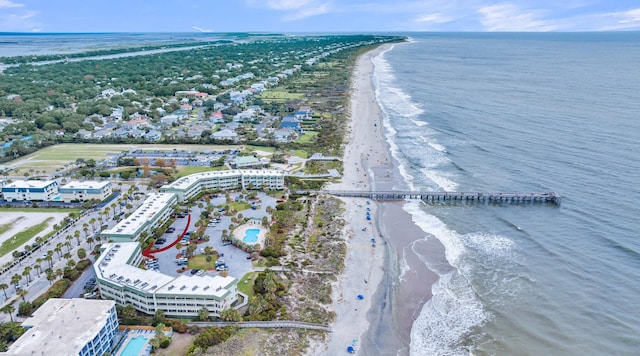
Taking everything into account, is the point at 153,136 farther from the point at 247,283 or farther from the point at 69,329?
the point at 69,329

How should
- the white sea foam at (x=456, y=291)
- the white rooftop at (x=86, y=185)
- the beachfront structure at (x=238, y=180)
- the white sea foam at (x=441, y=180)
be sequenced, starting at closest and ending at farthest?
the white sea foam at (x=456, y=291) → the white rooftop at (x=86, y=185) → the beachfront structure at (x=238, y=180) → the white sea foam at (x=441, y=180)

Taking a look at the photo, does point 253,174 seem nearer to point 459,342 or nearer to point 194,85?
point 459,342

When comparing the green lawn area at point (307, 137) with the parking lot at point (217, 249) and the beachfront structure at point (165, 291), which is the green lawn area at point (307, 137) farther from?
the beachfront structure at point (165, 291)

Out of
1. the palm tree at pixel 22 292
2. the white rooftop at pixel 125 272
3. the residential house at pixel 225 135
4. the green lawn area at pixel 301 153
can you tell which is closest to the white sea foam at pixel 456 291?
the white rooftop at pixel 125 272

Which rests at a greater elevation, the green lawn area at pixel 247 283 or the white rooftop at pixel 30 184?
the white rooftop at pixel 30 184

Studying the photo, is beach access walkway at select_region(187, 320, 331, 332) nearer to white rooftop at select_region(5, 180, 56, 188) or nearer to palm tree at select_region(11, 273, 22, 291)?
palm tree at select_region(11, 273, 22, 291)

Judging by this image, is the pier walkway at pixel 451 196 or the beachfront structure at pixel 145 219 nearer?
the beachfront structure at pixel 145 219

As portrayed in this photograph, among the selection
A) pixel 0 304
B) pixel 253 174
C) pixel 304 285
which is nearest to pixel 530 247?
pixel 304 285
